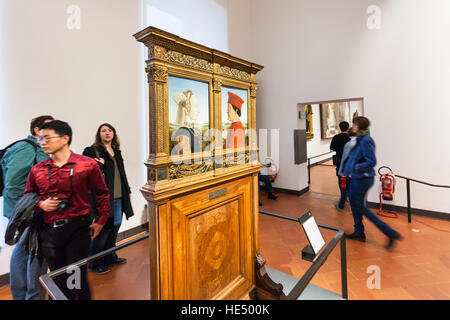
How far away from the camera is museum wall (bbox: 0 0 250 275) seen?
2.73m

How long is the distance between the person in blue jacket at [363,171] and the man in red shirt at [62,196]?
10.3 ft

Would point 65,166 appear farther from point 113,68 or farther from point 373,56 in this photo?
point 373,56

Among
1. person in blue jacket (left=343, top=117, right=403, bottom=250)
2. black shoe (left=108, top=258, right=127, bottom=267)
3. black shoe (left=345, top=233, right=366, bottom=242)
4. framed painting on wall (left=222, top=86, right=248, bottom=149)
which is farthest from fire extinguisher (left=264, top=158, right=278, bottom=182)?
framed painting on wall (left=222, top=86, right=248, bottom=149)

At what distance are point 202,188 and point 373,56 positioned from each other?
5200mm

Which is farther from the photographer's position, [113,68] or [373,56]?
[373,56]

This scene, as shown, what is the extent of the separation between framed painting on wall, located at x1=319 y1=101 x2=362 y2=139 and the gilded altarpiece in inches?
421

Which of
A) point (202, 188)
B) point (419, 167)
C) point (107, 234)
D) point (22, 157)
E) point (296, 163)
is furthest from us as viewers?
point (296, 163)

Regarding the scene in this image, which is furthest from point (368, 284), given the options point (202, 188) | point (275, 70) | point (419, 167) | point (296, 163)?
point (275, 70)

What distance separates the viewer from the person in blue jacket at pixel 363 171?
3.18 m

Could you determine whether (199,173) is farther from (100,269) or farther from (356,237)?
(356,237)

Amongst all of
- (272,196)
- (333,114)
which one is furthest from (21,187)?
(333,114)

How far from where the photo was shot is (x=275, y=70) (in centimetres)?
640

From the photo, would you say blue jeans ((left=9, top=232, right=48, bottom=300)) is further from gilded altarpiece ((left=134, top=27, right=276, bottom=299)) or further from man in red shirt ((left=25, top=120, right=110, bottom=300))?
gilded altarpiece ((left=134, top=27, right=276, bottom=299))

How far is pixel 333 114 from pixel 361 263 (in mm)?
10639
